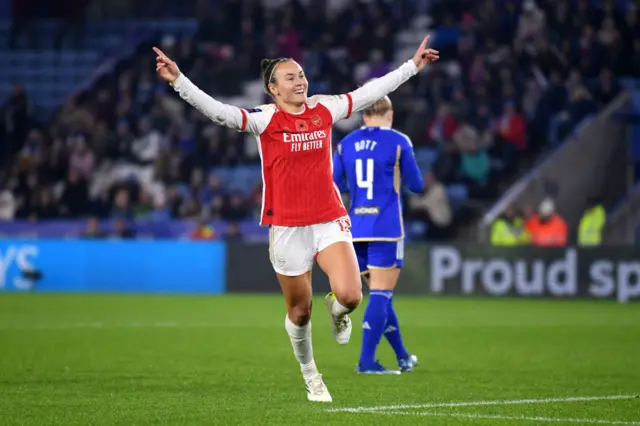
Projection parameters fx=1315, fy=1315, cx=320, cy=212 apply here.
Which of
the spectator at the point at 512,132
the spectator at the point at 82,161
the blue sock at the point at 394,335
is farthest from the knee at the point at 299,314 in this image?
the spectator at the point at 82,161

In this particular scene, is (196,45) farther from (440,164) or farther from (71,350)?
(71,350)

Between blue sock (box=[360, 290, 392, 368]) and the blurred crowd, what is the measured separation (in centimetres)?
1434

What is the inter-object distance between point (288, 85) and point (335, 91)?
19791 mm

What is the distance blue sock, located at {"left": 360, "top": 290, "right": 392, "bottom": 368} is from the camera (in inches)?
414

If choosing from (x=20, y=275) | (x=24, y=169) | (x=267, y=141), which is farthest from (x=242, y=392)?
Answer: (x=24, y=169)

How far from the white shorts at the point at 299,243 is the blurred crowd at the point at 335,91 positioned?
54.5 ft

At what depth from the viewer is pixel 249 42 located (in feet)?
97.7

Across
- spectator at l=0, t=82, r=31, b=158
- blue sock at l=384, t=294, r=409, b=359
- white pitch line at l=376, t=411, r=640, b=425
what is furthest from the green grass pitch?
spectator at l=0, t=82, r=31, b=158

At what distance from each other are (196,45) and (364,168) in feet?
65.8

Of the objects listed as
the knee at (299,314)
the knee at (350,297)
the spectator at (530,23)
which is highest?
the spectator at (530,23)

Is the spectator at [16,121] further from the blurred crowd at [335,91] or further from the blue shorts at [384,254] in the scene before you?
the blue shorts at [384,254]

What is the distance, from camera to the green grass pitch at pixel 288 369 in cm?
771

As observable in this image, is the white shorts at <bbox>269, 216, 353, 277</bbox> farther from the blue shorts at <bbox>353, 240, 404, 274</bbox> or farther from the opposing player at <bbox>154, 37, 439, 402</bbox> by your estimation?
the blue shorts at <bbox>353, 240, 404, 274</bbox>

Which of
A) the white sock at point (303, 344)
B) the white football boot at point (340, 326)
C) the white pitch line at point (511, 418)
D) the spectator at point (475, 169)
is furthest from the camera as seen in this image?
the spectator at point (475, 169)
